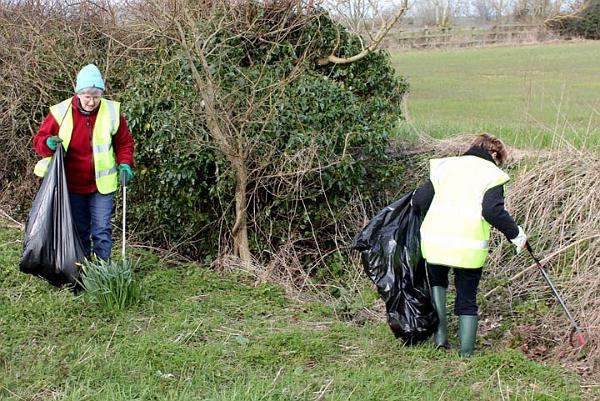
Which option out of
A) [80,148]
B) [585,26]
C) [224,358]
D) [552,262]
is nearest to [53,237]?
[80,148]

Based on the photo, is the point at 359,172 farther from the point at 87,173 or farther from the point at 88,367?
the point at 88,367

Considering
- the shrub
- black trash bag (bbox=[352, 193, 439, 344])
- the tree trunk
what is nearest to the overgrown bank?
the tree trunk

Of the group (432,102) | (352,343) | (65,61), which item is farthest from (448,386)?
(432,102)

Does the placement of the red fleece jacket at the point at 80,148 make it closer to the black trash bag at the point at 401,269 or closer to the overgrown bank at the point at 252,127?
the overgrown bank at the point at 252,127

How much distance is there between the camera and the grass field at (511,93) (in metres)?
8.24

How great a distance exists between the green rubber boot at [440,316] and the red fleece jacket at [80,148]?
2727 mm

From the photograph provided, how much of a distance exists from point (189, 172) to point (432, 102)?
35.9 feet

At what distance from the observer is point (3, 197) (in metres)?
9.84

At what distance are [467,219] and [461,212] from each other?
0.06 meters

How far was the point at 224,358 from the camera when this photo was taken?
511cm

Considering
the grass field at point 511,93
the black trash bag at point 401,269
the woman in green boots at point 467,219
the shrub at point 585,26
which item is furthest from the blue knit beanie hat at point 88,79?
the shrub at point 585,26

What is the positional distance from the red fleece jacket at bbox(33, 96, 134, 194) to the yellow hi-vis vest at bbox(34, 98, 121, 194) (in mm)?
39

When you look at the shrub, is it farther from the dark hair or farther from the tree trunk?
the dark hair

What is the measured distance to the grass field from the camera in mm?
8242
